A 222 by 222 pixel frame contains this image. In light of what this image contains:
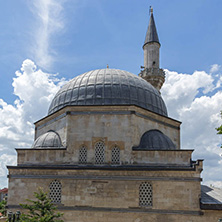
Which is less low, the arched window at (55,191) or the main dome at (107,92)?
the main dome at (107,92)

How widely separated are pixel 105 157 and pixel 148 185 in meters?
2.73

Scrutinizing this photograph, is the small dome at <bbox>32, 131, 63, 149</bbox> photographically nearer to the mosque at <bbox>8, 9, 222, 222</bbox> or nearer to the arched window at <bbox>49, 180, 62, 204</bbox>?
the mosque at <bbox>8, 9, 222, 222</bbox>

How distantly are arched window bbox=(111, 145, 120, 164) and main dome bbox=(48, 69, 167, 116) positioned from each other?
3.01 metres

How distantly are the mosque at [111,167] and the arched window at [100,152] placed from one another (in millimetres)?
54

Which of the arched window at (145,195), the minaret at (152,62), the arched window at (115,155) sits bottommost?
the arched window at (145,195)

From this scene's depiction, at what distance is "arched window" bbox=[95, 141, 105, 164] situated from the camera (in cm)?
1631

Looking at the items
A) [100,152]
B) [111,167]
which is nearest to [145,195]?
[111,167]

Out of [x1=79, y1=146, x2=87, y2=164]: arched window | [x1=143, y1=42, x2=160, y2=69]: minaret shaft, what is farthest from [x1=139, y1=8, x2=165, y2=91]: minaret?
[x1=79, y1=146, x2=87, y2=164]: arched window

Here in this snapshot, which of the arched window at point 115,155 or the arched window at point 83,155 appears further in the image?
the arched window at point 83,155

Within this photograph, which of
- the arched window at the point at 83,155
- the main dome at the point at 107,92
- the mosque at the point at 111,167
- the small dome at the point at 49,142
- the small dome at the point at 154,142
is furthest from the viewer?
the main dome at the point at 107,92

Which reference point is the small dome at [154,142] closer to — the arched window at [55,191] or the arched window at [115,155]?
the arched window at [115,155]

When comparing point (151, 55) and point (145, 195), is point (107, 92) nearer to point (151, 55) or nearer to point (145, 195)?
point (145, 195)

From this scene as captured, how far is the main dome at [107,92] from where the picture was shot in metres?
18.3

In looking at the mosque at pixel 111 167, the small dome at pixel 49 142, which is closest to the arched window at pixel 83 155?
the mosque at pixel 111 167
